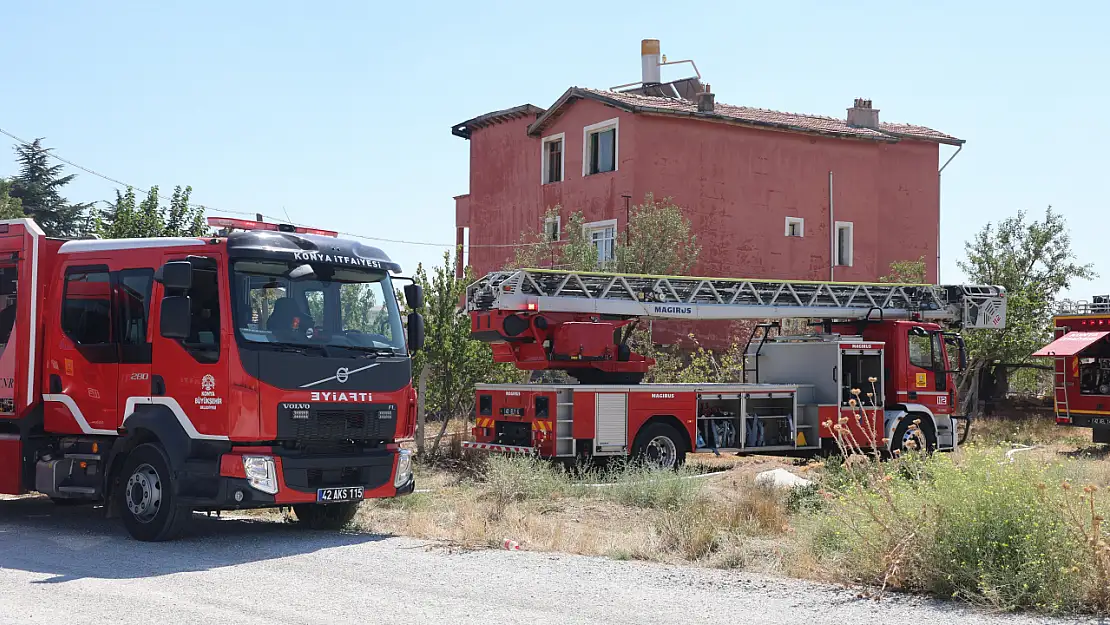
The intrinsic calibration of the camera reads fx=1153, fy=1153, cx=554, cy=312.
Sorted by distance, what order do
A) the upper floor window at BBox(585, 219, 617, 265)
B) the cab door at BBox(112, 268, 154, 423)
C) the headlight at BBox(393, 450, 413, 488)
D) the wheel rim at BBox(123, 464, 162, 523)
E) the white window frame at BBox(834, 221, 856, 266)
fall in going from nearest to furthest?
the wheel rim at BBox(123, 464, 162, 523)
the cab door at BBox(112, 268, 154, 423)
the headlight at BBox(393, 450, 413, 488)
the upper floor window at BBox(585, 219, 617, 265)
the white window frame at BBox(834, 221, 856, 266)

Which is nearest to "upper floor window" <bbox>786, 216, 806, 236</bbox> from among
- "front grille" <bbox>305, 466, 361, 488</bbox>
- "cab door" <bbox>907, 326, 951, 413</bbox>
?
"cab door" <bbox>907, 326, 951, 413</bbox>

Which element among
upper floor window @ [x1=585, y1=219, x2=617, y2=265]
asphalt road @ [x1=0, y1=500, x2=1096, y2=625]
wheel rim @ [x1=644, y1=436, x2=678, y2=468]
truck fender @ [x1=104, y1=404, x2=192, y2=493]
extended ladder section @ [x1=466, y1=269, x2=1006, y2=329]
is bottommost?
asphalt road @ [x1=0, y1=500, x2=1096, y2=625]

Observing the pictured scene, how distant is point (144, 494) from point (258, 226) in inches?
111

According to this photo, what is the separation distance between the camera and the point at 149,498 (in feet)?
35.3

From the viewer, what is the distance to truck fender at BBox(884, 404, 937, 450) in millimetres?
19969

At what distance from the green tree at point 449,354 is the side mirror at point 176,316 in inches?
377

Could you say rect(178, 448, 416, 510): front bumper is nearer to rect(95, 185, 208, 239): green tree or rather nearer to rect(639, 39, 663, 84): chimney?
rect(95, 185, 208, 239): green tree

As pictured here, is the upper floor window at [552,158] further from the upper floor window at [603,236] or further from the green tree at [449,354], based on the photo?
the green tree at [449,354]

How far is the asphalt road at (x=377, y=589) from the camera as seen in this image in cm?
754

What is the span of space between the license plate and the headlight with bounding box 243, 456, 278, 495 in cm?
49

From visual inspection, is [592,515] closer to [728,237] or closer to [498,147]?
[728,237]

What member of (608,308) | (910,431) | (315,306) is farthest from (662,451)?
(315,306)

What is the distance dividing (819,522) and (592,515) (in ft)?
13.3

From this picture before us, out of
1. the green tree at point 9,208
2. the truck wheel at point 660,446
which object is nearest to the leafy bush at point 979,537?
the truck wheel at point 660,446
